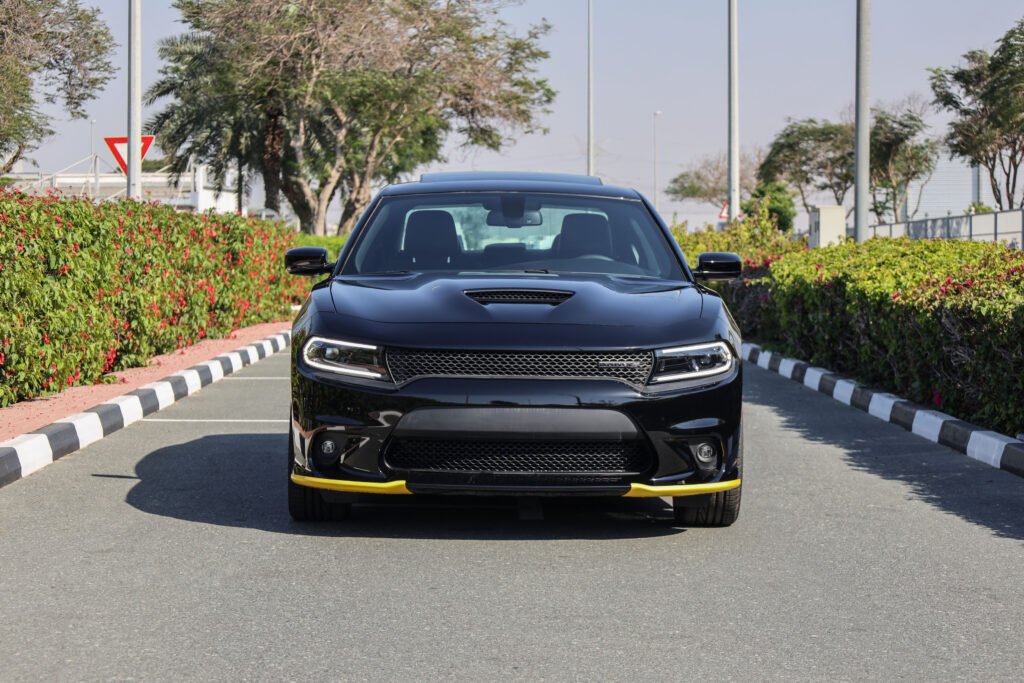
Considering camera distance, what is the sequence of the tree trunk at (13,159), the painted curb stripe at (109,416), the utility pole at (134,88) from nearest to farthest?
the painted curb stripe at (109,416) → the utility pole at (134,88) → the tree trunk at (13,159)

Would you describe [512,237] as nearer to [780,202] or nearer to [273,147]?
[273,147]

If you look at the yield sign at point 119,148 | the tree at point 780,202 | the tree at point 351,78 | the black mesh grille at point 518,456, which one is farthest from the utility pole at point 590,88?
the black mesh grille at point 518,456

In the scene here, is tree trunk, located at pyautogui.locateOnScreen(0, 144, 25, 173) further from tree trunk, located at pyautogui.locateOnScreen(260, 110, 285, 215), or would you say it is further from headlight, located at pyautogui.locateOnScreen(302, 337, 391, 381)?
headlight, located at pyautogui.locateOnScreen(302, 337, 391, 381)

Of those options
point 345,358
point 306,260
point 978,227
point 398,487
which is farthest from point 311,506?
point 978,227

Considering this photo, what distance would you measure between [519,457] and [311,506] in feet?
3.55

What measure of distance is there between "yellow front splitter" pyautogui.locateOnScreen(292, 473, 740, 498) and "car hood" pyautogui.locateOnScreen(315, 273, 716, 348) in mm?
575

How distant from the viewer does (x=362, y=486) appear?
6082 millimetres

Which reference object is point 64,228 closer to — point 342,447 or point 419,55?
point 342,447

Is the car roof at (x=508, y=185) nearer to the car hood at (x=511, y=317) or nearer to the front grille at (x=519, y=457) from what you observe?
the car hood at (x=511, y=317)

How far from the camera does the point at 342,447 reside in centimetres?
609

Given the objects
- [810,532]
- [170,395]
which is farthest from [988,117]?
[810,532]

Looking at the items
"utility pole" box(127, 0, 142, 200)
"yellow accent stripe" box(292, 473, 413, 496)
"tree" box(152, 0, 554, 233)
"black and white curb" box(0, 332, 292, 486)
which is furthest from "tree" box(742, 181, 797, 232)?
"yellow accent stripe" box(292, 473, 413, 496)

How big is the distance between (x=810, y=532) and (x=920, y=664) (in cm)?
212

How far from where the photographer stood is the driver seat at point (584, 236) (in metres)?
7.30
